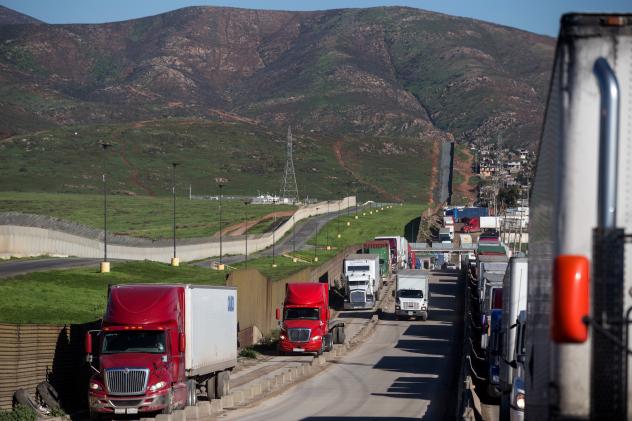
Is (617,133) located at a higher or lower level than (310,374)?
higher

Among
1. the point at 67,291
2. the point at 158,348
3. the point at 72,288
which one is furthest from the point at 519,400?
the point at 72,288

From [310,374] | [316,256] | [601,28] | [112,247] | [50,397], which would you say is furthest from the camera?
[316,256]

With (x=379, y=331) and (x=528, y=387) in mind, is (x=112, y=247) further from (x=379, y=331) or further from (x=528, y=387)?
(x=528, y=387)

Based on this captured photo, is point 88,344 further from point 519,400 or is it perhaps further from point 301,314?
point 301,314

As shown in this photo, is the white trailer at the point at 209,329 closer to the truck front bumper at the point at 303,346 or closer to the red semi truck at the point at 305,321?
the red semi truck at the point at 305,321

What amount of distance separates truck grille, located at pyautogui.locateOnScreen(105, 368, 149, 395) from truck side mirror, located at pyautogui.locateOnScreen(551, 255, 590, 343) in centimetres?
2168

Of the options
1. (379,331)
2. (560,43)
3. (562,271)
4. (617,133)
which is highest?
(560,43)

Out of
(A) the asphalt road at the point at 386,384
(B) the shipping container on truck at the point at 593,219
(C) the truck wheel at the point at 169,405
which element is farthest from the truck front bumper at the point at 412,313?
(B) the shipping container on truck at the point at 593,219

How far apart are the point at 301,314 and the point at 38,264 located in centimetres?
1702

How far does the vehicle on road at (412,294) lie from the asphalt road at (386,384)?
3626mm

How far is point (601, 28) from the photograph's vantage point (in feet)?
34.2

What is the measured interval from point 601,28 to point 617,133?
0.90 meters

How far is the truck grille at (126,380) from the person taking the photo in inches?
1194

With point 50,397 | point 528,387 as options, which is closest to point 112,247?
point 50,397
